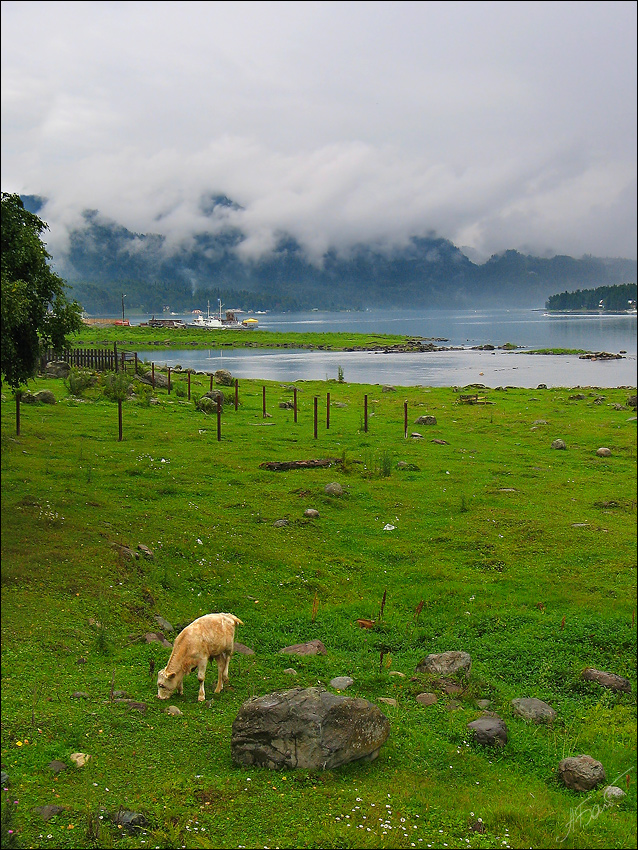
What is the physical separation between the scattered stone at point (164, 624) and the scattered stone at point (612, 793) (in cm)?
800

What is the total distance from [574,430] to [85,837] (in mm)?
36927

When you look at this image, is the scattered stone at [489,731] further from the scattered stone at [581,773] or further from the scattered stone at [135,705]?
the scattered stone at [135,705]

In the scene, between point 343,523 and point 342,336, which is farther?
point 342,336

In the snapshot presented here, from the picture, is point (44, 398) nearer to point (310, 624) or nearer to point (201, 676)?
point (310, 624)

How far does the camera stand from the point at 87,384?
4156cm

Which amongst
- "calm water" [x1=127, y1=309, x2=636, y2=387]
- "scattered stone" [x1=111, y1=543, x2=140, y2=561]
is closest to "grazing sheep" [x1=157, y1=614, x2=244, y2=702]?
"scattered stone" [x1=111, y1=543, x2=140, y2=561]

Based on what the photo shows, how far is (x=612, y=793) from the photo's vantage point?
8.66 metres

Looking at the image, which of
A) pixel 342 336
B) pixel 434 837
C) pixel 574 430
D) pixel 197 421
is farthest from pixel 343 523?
pixel 342 336

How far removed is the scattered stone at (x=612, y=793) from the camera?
8.61 m

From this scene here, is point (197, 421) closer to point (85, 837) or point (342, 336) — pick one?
point (85, 837)

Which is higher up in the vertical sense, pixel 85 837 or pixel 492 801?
pixel 85 837

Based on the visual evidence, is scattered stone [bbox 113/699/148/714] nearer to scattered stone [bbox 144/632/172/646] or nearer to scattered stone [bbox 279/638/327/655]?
scattered stone [bbox 144/632/172/646]

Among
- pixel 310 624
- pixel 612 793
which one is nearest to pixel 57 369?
pixel 310 624

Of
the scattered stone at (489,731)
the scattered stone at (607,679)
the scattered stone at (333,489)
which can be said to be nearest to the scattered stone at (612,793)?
the scattered stone at (489,731)
